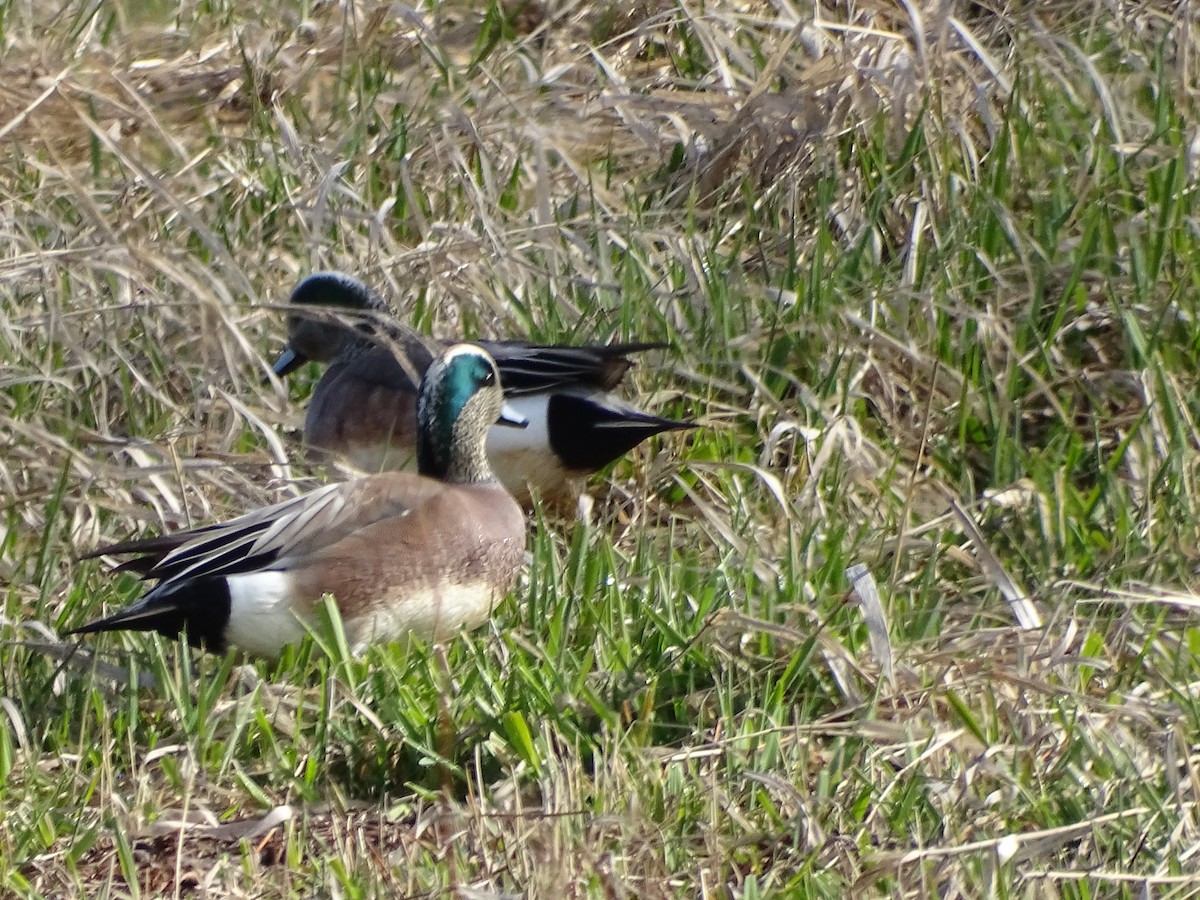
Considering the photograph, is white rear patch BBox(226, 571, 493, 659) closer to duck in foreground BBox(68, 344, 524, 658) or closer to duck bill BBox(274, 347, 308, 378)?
duck in foreground BBox(68, 344, 524, 658)

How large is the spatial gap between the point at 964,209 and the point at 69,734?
251 centimetres

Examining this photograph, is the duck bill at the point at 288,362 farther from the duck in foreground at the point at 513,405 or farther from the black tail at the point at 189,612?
the black tail at the point at 189,612

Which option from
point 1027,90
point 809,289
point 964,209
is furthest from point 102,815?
point 1027,90

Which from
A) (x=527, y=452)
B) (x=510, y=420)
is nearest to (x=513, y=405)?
(x=527, y=452)

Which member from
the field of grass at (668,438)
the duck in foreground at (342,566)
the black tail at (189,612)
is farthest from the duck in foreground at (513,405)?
the black tail at (189,612)

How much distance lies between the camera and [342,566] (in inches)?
135

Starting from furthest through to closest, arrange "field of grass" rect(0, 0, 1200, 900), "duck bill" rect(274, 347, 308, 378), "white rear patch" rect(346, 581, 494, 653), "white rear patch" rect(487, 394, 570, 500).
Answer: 1. "duck bill" rect(274, 347, 308, 378)
2. "white rear patch" rect(487, 394, 570, 500)
3. "white rear patch" rect(346, 581, 494, 653)
4. "field of grass" rect(0, 0, 1200, 900)

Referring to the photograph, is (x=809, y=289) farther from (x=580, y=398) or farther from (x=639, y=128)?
(x=639, y=128)

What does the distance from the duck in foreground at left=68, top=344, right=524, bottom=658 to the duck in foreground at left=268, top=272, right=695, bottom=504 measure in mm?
531

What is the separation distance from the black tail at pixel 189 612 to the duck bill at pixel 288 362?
5.03 feet

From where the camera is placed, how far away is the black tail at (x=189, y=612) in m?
3.24

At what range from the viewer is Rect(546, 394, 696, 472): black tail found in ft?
13.8

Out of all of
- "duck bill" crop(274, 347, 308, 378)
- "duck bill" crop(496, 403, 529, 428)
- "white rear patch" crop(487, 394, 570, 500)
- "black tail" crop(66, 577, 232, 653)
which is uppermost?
"black tail" crop(66, 577, 232, 653)

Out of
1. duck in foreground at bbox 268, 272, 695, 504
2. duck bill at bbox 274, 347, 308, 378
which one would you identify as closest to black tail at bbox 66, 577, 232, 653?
duck in foreground at bbox 268, 272, 695, 504
